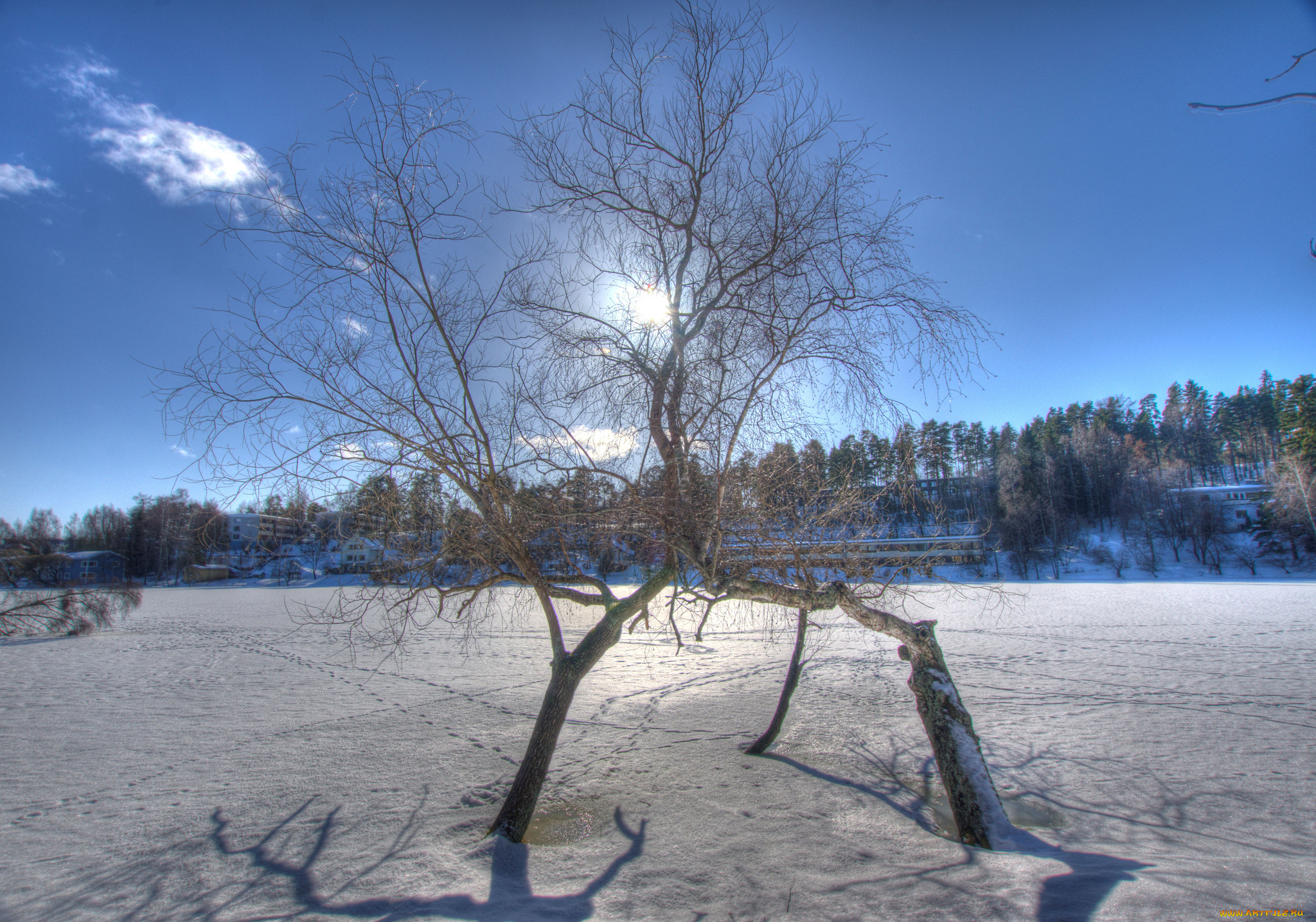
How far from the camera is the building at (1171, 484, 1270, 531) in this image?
39.6 m

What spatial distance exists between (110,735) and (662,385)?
11.3m

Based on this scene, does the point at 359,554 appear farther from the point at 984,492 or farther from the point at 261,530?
the point at 984,492

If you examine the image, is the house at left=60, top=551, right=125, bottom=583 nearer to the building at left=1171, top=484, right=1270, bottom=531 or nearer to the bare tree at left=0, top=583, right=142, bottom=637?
the bare tree at left=0, top=583, right=142, bottom=637

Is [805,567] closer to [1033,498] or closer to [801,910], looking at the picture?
[801,910]

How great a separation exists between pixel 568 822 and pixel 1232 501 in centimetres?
6343

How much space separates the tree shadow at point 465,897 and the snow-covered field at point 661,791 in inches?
1.2

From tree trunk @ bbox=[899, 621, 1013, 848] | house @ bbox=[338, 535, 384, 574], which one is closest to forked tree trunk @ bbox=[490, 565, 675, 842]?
house @ bbox=[338, 535, 384, 574]

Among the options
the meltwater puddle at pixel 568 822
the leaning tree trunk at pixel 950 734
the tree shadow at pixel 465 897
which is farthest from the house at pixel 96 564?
the leaning tree trunk at pixel 950 734

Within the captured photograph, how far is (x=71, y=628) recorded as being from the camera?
21516 millimetres

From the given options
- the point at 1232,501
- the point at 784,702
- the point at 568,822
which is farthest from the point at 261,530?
the point at 1232,501

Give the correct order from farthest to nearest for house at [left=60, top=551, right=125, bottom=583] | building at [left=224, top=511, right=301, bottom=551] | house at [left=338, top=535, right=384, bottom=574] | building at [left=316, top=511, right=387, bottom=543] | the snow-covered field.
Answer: house at [left=60, top=551, right=125, bottom=583], house at [left=338, top=535, right=384, bottom=574], building at [left=316, top=511, right=387, bottom=543], building at [left=224, top=511, right=301, bottom=551], the snow-covered field

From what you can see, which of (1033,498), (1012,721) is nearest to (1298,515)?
(1033,498)

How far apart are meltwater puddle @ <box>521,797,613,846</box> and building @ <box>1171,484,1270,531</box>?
4984 centimetres

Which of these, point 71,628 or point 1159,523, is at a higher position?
point 1159,523
